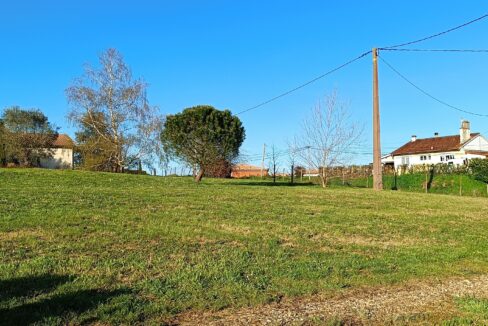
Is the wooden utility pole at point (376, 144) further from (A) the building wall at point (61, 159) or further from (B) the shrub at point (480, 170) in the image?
(A) the building wall at point (61, 159)

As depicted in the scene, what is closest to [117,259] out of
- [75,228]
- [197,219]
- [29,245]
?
[29,245]

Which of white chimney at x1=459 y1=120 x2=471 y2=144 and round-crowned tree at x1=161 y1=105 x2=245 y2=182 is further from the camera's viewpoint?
white chimney at x1=459 y1=120 x2=471 y2=144

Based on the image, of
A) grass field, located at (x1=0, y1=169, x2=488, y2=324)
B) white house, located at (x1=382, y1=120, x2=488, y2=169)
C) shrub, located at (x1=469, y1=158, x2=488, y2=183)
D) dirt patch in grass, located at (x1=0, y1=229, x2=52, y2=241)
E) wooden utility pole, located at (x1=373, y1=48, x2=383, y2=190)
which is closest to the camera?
grass field, located at (x1=0, y1=169, x2=488, y2=324)

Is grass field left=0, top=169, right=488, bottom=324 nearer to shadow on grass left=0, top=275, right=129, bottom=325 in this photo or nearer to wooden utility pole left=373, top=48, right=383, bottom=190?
shadow on grass left=0, top=275, right=129, bottom=325

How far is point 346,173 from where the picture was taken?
145ft

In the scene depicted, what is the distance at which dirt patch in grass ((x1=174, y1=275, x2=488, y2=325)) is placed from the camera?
4.19 m

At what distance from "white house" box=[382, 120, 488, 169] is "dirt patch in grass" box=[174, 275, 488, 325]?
4962 centimetres

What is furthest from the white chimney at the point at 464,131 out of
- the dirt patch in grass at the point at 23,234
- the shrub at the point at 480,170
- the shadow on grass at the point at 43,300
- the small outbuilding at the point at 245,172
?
the shadow on grass at the point at 43,300

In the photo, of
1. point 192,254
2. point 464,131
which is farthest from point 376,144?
point 464,131

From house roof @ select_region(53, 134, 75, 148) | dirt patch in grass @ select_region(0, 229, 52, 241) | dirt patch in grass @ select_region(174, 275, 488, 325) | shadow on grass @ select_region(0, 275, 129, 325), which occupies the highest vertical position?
house roof @ select_region(53, 134, 75, 148)

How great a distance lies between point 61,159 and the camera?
2046 inches

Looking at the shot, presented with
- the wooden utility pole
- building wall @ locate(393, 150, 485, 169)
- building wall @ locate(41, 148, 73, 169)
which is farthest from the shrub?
building wall @ locate(41, 148, 73, 169)

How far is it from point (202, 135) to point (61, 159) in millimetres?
35250

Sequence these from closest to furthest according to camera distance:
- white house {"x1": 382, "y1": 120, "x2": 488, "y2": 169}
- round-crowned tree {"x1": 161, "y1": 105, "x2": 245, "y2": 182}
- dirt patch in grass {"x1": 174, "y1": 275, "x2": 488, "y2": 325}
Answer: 1. dirt patch in grass {"x1": 174, "y1": 275, "x2": 488, "y2": 325}
2. round-crowned tree {"x1": 161, "y1": 105, "x2": 245, "y2": 182}
3. white house {"x1": 382, "y1": 120, "x2": 488, "y2": 169}
